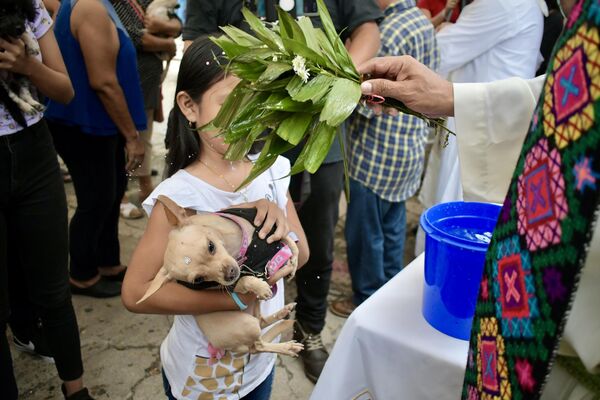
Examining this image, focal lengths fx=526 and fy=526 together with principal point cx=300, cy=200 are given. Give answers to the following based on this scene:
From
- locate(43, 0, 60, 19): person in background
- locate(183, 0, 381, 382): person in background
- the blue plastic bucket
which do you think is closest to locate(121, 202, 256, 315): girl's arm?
the blue plastic bucket

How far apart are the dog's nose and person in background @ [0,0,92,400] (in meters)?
1.14

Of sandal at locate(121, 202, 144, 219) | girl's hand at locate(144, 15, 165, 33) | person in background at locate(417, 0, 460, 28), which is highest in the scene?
girl's hand at locate(144, 15, 165, 33)

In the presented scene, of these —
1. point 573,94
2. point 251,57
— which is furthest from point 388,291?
point 573,94

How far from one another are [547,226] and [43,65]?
74.1 inches

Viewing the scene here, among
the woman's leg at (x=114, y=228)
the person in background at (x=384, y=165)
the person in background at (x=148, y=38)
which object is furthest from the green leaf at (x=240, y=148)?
the woman's leg at (x=114, y=228)

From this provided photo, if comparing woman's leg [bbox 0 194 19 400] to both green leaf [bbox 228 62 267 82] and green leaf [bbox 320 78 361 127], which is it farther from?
green leaf [bbox 320 78 361 127]

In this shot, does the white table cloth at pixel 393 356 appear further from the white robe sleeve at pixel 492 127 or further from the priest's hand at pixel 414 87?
the priest's hand at pixel 414 87

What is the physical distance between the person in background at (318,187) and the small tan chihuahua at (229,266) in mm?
978

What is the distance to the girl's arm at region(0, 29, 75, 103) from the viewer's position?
179cm

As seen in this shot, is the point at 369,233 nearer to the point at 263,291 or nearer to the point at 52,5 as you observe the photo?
the point at 263,291

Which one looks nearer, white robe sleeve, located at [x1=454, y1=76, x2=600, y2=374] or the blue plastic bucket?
the blue plastic bucket

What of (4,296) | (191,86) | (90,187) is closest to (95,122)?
(90,187)

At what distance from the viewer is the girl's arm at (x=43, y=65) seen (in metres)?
1.79

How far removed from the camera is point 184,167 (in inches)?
64.4
